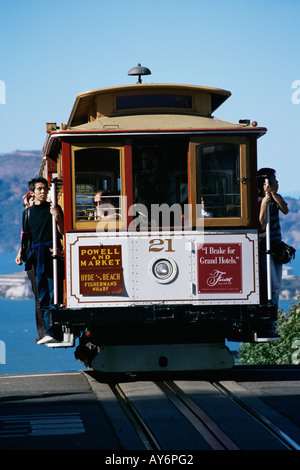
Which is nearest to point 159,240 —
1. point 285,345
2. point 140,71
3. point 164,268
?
point 164,268

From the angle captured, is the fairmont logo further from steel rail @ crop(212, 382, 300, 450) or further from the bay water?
the bay water

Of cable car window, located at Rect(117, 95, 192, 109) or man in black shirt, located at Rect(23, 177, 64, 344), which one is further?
cable car window, located at Rect(117, 95, 192, 109)

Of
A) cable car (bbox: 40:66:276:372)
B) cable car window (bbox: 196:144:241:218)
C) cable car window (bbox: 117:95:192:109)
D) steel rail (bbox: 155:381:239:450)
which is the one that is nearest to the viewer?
steel rail (bbox: 155:381:239:450)

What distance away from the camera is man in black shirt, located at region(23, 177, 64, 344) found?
38.1 feet

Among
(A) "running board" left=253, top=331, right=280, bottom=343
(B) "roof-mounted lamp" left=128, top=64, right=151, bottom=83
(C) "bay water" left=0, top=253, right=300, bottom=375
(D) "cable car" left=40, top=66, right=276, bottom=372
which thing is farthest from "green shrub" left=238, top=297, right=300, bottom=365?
(C) "bay water" left=0, top=253, right=300, bottom=375

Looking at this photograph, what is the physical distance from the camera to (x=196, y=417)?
879 centimetres

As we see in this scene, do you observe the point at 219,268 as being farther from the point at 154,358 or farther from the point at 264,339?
the point at 154,358

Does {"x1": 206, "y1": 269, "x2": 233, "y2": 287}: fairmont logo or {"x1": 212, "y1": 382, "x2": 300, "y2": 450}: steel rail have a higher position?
{"x1": 206, "y1": 269, "x2": 233, "y2": 287}: fairmont logo

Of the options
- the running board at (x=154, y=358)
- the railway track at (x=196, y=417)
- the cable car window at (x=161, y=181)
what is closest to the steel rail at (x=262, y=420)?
the railway track at (x=196, y=417)

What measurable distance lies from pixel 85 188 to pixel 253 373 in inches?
133

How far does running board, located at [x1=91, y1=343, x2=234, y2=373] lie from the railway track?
21 centimetres

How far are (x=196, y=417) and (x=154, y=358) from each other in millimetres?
2602

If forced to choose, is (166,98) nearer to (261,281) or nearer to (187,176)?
(187,176)

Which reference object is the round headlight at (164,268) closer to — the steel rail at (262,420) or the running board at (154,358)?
the running board at (154,358)
